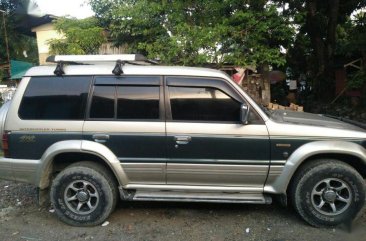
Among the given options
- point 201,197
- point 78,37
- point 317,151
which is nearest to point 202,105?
point 201,197

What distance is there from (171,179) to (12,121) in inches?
81.1

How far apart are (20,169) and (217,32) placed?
535 cm

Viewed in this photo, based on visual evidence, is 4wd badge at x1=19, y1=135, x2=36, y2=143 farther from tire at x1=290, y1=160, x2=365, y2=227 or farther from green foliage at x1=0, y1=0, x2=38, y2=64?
green foliage at x1=0, y1=0, x2=38, y2=64

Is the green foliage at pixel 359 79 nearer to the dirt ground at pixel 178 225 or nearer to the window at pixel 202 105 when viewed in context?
the dirt ground at pixel 178 225

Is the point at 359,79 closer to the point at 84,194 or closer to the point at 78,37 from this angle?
the point at 78,37

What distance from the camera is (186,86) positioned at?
4.55 meters

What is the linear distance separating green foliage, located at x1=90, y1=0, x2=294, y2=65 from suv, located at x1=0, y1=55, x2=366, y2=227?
4099mm

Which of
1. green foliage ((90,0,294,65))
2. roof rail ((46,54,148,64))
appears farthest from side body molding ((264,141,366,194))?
green foliage ((90,0,294,65))

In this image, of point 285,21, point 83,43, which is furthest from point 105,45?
point 285,21

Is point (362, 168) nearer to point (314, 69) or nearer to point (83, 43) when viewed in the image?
point (83, 43)

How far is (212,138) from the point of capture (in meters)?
4.36

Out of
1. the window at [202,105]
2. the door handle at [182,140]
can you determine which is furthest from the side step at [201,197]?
the window at [202,105]

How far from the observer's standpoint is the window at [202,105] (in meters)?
4.45

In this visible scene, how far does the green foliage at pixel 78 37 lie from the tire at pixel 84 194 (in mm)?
7127
